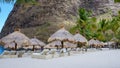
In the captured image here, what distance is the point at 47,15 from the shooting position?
335 feet

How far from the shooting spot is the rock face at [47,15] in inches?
3757

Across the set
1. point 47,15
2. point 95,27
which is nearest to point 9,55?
point 95,27

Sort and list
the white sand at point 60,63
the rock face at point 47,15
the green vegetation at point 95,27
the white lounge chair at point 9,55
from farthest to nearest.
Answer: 1. the rock face at point 47,15
2. the green vegetation at point 95,27
3. the white lounge chair at point 9,55
4. the white sand at point 60,63

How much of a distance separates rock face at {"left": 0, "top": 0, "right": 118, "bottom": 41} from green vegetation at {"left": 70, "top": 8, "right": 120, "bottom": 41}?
74.5ft

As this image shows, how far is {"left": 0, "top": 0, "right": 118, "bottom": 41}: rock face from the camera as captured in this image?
9544 cm

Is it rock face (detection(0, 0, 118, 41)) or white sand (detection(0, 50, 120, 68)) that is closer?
white sand (detection(0, 50, 120, 68))

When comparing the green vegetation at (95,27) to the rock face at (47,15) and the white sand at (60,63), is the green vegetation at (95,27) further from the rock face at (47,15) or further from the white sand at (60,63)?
the white sand at (60,63)

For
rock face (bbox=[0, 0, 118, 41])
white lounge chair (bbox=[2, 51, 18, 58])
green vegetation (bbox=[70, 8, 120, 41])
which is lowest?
white lounge chair (bbox=[2, 51, 18, 58])

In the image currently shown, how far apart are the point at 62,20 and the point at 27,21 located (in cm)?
1378

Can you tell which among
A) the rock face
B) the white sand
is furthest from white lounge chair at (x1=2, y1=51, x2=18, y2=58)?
the rock face

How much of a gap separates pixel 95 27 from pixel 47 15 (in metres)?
38.8

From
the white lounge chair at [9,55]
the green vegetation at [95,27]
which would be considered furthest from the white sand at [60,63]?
the green vegetation at [95,27]

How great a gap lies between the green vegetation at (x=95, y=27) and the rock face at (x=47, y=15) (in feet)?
74.5

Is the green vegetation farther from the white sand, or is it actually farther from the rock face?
the white sand
